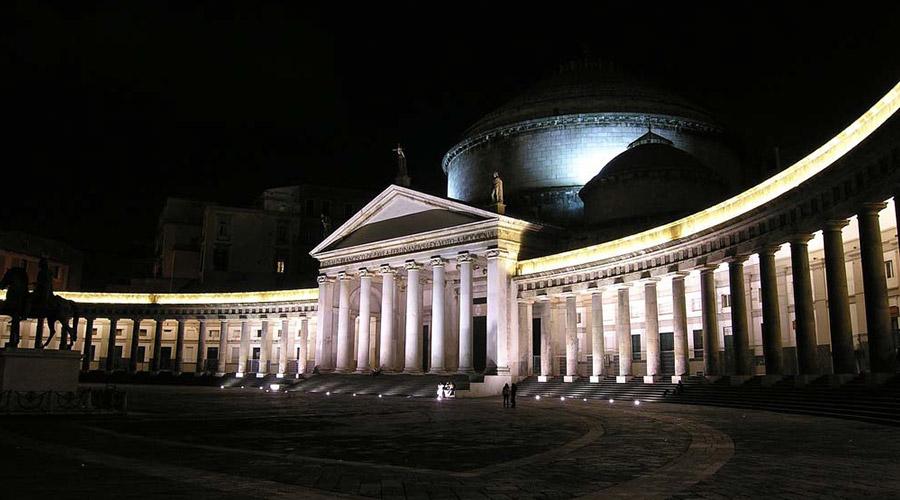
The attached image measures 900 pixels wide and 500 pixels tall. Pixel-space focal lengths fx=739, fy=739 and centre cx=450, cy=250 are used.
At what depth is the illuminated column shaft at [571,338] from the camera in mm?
45072

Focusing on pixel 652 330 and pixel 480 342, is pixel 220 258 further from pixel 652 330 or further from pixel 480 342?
pixel 652 330

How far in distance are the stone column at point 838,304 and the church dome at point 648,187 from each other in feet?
73.6

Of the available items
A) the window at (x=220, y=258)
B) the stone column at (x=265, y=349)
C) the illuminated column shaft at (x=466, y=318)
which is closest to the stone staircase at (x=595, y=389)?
the illuminated column shaft at (x=466, y=318)

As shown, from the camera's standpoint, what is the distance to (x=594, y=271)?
144 ft

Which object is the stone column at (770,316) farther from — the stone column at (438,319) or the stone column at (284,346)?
the stone column at (284,346)

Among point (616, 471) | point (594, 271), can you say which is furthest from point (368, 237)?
point (616, 471)

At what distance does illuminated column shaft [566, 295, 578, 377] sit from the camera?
4507cm

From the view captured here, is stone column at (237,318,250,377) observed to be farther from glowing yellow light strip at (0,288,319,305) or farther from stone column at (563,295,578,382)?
stone column at (563,295,578,382)

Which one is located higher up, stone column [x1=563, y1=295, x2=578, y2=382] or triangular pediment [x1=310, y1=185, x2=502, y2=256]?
triangular pediment [x1=310, y1=185, x2=502, y2=256]

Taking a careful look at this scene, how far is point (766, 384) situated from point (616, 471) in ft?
67.3

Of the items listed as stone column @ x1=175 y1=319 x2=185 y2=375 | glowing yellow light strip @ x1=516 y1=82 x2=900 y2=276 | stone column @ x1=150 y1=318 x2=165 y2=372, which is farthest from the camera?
stone column @ x1=150 y1=318 x2=165 y2=372

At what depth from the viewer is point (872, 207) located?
23156 millimetres

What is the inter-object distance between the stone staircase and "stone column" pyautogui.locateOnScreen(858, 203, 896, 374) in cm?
1206

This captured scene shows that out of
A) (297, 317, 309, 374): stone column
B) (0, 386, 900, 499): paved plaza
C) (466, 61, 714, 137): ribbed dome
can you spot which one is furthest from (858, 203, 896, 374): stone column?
(297, 317, 309, 374): stone column
